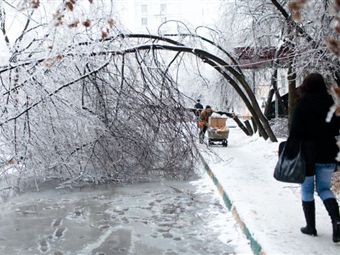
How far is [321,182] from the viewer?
5184mm

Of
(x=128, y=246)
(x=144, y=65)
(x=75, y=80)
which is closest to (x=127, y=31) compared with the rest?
(x=144, y=65)

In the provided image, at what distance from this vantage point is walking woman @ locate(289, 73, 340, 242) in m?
5.06

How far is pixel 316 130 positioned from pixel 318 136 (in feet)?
0.23

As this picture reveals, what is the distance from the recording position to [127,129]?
10828 mm

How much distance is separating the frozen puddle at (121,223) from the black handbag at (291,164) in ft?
3.42

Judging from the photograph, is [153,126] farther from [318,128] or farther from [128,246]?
[318,128]

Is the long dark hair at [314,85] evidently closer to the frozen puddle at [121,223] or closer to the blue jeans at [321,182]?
the blue jeans at [321,182]

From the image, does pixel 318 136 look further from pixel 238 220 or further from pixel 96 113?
pixel 96 113

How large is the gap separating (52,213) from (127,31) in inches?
191

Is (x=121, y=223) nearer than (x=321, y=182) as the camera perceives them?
No

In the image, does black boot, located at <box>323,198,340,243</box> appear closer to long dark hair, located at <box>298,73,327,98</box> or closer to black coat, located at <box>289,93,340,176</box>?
black coat, located at <box>289,93,340,176</box>

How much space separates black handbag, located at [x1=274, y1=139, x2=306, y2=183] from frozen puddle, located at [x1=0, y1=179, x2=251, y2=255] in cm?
104

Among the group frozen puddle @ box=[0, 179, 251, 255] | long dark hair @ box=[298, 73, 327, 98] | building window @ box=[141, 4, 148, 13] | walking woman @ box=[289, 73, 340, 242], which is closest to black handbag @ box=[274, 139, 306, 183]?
walking woman @ box=[289, 73, 340, 242]

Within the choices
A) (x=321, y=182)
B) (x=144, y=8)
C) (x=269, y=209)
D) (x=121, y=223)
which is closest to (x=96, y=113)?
(x=121, y=223)
